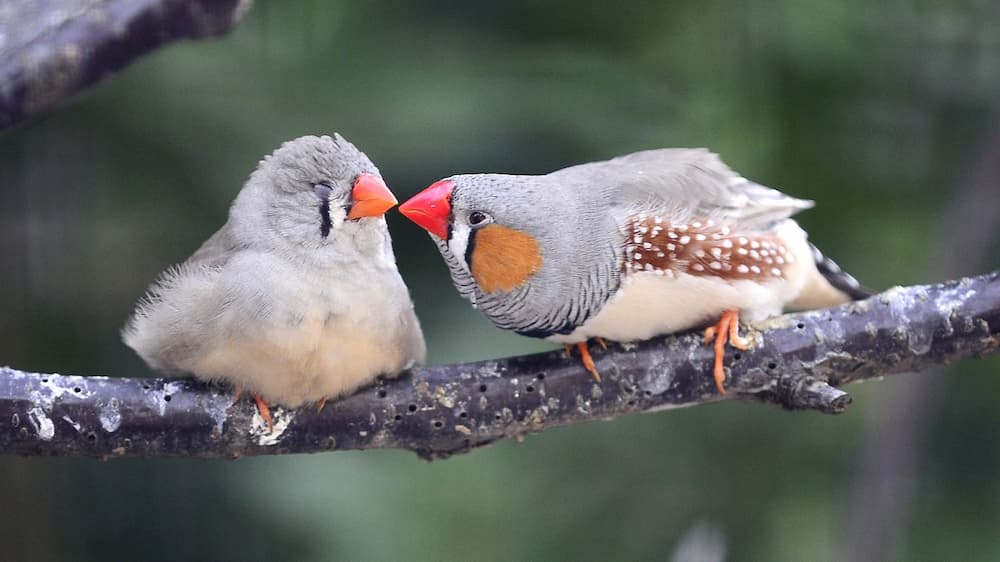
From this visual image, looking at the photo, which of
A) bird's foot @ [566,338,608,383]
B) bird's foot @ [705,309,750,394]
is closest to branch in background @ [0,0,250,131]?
bird's foot @ [566,338,608,383]

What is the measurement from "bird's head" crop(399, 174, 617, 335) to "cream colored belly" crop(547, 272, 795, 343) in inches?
1.7

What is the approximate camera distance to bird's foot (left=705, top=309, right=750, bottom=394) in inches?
73.6

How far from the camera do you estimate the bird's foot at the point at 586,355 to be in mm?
1869

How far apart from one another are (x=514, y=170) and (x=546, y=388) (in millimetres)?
1217

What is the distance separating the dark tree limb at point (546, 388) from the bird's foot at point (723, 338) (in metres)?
0.02

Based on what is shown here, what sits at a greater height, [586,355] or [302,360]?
[302,360]

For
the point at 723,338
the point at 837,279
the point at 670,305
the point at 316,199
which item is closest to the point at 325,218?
the point at 316,199

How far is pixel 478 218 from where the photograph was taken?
5.35ft

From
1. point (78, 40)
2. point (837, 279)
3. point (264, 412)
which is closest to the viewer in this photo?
point (264, 412)

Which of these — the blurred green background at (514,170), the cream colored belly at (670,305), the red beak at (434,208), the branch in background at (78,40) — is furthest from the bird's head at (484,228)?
the blurred green background at (514,170)

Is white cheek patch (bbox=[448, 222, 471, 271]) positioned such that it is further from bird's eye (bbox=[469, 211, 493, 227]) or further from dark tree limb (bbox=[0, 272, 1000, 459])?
dark tree limb (bbox=[0, 272, 1000, 459])

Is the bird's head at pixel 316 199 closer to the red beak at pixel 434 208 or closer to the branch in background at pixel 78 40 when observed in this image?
the red beak at pixel 434 208

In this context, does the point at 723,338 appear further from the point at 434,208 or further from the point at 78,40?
the point at 78,40

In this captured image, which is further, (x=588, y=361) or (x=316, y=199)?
(x=588, y=361)
